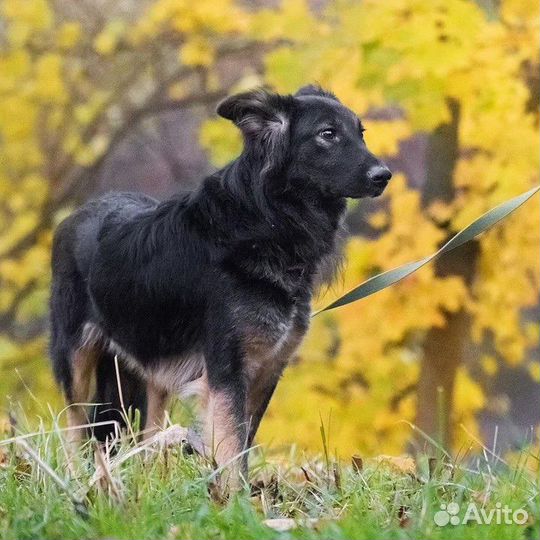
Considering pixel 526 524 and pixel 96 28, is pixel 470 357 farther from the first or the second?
pixel 526 524

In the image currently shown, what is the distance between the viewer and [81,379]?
5.48 meters

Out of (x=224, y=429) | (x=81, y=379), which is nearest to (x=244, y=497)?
(x=224, y=429)

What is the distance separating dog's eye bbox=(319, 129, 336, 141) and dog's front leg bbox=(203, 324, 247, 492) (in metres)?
0.96

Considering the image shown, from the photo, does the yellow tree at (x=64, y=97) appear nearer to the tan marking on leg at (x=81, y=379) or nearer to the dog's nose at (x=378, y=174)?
the tan marking on leg at (x=81, y=379)

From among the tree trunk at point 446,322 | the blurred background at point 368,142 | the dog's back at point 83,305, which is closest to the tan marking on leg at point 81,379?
the dog's back at point 83,305

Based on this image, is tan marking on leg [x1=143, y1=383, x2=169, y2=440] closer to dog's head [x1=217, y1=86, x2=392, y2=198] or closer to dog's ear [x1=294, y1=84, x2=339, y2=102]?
dog's head [x1=217, y1=86, x2=392, y2=198]

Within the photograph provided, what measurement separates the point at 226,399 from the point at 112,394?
1.12 meters

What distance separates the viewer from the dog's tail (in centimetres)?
538

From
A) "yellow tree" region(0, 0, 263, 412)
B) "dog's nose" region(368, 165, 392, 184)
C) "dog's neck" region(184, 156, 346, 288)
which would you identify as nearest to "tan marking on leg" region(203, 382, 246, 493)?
"dog's neck" region(184, 156, 346, 288)

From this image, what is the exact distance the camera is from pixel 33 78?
36.8 ft

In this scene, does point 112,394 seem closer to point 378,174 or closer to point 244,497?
point 378,174

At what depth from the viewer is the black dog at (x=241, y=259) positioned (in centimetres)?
459

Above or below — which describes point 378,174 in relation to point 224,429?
above

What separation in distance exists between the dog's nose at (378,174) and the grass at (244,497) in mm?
1176
